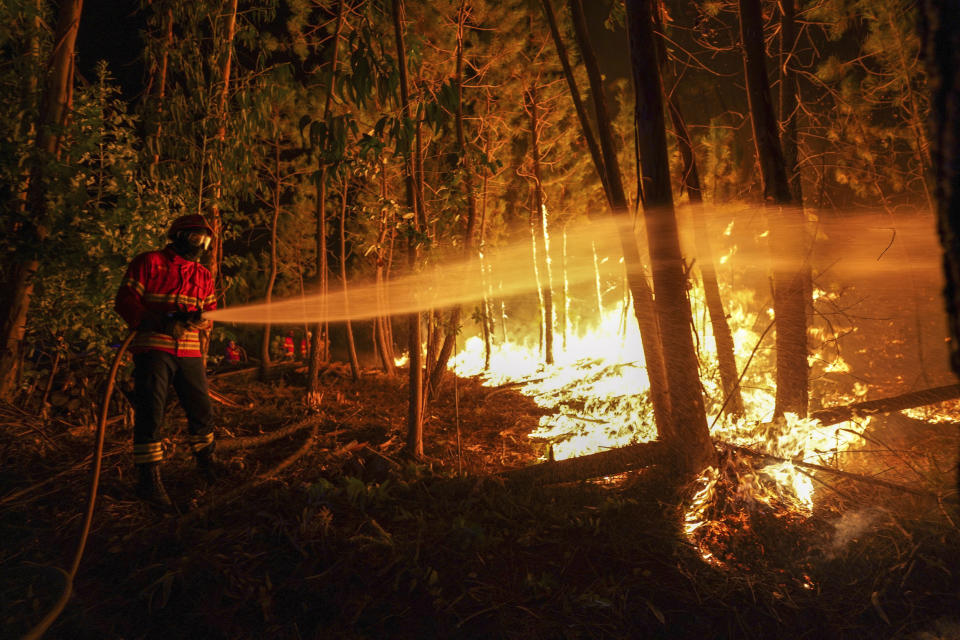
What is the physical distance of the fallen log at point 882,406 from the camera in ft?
17.7

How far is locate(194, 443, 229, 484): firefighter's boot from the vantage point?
15.3ft

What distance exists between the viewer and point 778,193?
18.9 ft

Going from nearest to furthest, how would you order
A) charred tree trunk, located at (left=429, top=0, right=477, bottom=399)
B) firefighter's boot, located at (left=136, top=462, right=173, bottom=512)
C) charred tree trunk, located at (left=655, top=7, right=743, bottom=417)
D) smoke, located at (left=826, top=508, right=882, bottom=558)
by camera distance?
smoke, located at (left=826, top=508, right=882, bottom=558) → firefighter's boot, located at (left=136, top=462, right=173, bottom=512) → charred tree trunk, located at (left=429, top=0, right=477, bottom=399) → charred tree trunk, located at (left=655, top=7, right=743, bottom=417)

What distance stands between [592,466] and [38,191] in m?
6.60

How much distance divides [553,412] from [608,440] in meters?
3.49

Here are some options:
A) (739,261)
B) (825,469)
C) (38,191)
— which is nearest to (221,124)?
(38,191)

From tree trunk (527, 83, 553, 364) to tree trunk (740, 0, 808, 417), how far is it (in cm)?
1093

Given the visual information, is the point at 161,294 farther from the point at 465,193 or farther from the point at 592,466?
the point at 592,466

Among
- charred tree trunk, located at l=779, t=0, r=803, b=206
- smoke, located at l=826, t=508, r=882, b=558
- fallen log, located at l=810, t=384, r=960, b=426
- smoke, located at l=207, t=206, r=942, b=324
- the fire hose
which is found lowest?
smoke, located at l=826, t=508, r=882, b=558

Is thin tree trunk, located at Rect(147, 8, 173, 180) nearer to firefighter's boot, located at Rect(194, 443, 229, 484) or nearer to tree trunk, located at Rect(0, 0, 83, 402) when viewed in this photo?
Answer: tree trunk, located at Rect(0, 0, 83, 402)

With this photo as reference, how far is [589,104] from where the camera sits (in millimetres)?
18766

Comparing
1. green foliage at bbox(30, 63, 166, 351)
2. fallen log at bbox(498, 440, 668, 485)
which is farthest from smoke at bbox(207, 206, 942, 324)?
fallen log at bbox(498, 440, 668, 485)

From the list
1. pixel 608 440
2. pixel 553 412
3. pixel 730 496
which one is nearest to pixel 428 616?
pixel 730 496

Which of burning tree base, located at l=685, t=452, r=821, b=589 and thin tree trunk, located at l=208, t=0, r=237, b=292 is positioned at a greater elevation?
thin tree trunk, located at l=208, t=0, r=237, b=292
